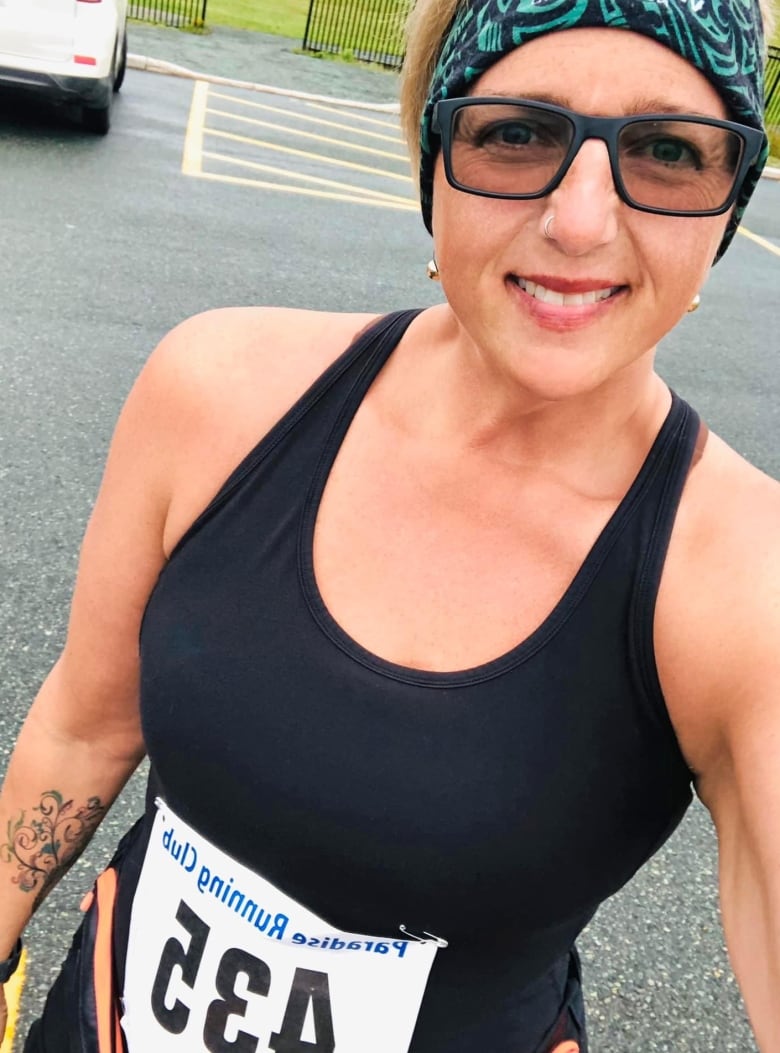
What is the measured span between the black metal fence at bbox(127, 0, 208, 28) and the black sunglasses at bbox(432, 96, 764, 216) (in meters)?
16.4

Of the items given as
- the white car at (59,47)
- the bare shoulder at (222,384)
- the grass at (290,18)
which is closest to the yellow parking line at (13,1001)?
the bare shoulder at (222,384)

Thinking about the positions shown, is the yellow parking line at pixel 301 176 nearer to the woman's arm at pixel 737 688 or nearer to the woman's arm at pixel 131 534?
the woman's arm at pixel 131 534

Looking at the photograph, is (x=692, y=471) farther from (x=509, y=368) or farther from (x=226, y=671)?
(x=226, y=671)

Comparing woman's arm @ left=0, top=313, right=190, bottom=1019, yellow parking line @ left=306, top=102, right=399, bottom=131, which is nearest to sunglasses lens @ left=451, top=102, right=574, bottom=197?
woman's arm @ left=0, top=313, right=190, bottom=1019

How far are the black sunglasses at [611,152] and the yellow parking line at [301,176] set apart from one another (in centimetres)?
729

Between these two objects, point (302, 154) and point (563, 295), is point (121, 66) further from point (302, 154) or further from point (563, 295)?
point (563, 295)

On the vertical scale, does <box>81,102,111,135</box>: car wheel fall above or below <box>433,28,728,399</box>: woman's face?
below

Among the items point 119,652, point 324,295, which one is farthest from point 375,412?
point 324,295

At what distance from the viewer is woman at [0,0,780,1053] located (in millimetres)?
950

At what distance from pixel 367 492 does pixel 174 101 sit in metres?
10.0

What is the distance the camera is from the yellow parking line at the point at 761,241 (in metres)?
8.91

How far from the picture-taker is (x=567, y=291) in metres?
0.96

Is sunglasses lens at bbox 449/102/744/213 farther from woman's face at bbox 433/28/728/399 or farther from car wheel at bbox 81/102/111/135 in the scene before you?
car wheel at bbox 81/102/111/135

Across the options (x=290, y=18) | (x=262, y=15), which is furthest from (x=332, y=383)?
(x=290, y=18)
